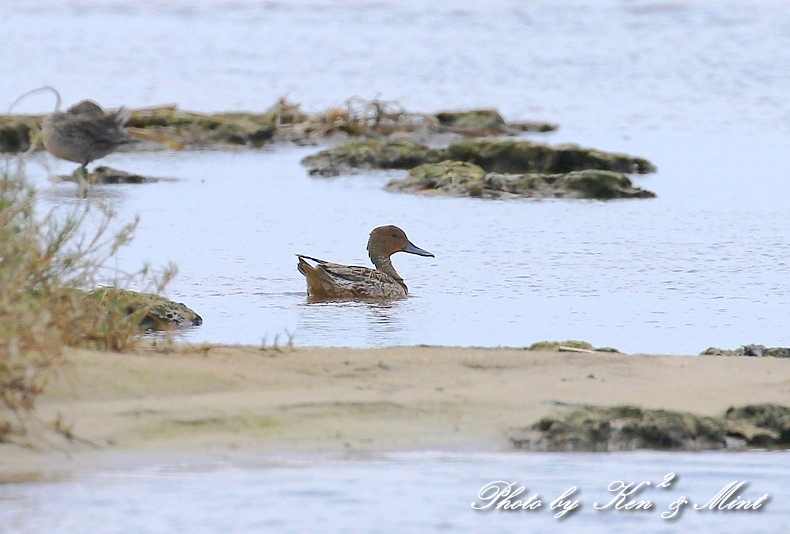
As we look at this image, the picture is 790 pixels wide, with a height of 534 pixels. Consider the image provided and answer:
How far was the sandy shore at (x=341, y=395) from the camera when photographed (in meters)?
5.54

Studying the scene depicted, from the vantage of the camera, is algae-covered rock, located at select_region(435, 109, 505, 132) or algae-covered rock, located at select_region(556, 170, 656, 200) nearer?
algae-covered rock, located at select_region(556, 170, 656, 200)

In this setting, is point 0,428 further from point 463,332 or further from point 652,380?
point 463,332

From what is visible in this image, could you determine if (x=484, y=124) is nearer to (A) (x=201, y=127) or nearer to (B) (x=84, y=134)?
(A) (x=201, y=127)

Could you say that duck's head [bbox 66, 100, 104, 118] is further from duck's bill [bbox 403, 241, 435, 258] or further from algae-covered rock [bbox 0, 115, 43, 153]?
duck's bill [bbox 403, 241, 435, 258]

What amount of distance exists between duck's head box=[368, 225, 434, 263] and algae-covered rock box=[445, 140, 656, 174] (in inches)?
203

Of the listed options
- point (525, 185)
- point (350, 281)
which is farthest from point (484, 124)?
point (350, 281)

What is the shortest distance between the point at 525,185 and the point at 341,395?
28.9ft

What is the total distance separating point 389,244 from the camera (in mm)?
10898

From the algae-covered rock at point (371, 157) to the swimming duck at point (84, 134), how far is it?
2201 millimetres

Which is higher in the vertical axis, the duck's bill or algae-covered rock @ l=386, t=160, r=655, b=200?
algae-covered rock @ l=386, t=160, r=655, b=200

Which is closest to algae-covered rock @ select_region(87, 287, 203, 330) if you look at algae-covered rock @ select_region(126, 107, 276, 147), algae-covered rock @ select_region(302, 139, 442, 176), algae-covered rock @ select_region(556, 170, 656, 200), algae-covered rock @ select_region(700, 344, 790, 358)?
algae-covered rock @ select_region(700, 344, 790, 358)

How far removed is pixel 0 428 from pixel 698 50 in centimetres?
2098

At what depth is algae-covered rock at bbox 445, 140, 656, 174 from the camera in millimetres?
15648

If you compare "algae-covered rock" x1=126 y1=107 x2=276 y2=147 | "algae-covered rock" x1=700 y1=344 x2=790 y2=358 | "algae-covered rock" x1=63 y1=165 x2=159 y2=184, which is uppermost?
"algae-covered rock" x1=126 y1=107 x2=276 y2=147
